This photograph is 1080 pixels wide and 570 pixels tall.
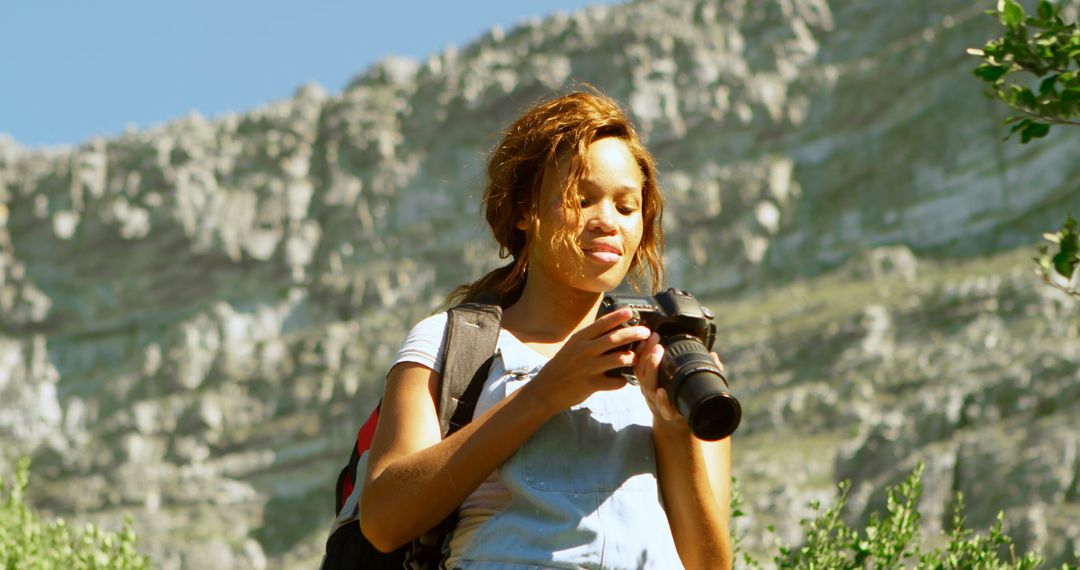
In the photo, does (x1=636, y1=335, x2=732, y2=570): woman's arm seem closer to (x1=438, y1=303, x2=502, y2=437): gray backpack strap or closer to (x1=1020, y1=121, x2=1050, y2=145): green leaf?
(x1=438, y1=303, x2=502, y2=437): gray backpack strap

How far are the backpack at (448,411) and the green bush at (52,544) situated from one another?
471cm

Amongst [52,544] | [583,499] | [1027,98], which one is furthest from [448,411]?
[52,544]

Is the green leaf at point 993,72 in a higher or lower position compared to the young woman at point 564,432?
higher

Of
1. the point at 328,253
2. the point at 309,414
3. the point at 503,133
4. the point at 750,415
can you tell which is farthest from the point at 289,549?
the point at 503,133

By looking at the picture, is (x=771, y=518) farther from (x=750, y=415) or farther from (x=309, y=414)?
(x=309, y=414)

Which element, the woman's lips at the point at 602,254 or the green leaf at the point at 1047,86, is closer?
the woman's lips at the point at 602,254

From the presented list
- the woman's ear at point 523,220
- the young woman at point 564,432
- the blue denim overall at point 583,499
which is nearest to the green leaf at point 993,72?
the young woman at point 564,432

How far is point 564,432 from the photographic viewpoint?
3.29 metres

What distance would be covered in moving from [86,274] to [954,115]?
6999 cm

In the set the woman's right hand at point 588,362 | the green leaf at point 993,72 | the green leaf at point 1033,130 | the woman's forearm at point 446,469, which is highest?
the green leaf at point 993,72

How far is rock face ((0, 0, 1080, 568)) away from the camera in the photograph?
68.5 meters

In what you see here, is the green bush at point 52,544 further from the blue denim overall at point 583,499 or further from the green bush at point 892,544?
the blue denim overall at point 583,499

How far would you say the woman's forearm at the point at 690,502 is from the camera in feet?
10.6

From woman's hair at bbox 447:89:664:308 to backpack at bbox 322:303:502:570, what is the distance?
25cm
